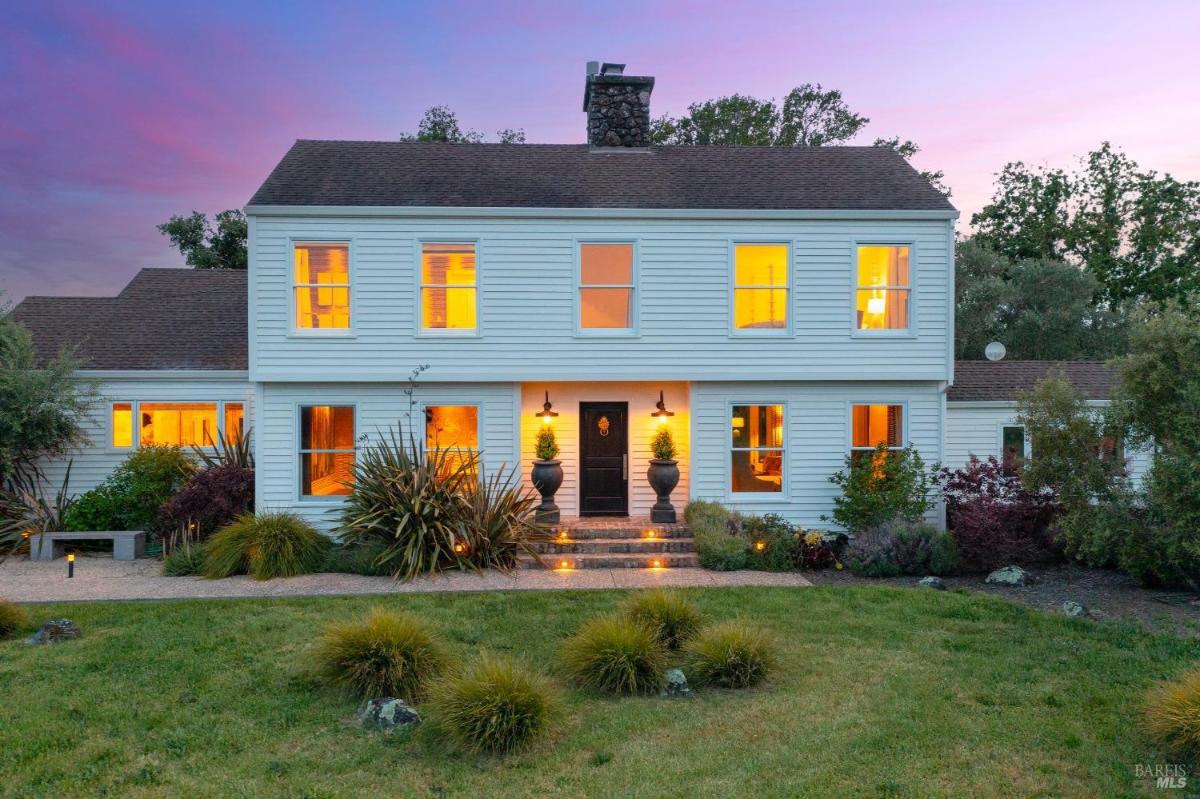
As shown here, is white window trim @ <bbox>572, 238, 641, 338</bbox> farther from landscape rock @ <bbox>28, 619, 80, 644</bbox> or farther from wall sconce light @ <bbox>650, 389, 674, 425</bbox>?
landscape rock @ <bbox>28, 619, 80, 644</bbox>

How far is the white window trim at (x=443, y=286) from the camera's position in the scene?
1266 cm

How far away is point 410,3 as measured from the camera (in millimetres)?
16500

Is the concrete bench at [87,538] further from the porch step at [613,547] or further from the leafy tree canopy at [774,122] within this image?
the leafy tree canopy at [774,122]

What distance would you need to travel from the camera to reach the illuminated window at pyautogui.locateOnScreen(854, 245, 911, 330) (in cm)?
1306

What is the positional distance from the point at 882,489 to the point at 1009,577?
2378 mm

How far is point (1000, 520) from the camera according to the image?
1141cm

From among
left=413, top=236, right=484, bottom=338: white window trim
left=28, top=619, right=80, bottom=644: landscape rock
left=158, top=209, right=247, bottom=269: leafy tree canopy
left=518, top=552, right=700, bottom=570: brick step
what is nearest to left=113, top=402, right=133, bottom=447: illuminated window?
left=413, top=236, right=484, bottom=338: white window trim

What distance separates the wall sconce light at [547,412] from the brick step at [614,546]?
92.4 inches

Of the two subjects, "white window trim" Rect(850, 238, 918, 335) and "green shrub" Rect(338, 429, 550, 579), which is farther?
"white window trim" Rect(850, 238, 918, 335)

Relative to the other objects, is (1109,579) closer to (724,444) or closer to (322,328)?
(724,444)

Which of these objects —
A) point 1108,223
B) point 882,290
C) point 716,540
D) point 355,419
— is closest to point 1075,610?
point 716,540

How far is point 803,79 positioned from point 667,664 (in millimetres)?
27353

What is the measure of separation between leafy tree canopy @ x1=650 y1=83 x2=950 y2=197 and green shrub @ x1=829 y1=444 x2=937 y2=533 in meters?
19.2

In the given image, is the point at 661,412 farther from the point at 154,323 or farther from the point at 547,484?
the point at 154,323
